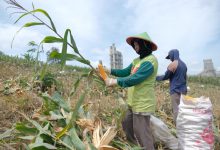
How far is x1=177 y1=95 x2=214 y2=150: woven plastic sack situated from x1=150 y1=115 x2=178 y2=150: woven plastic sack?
31cm

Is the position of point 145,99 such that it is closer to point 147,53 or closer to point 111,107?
point 147,53

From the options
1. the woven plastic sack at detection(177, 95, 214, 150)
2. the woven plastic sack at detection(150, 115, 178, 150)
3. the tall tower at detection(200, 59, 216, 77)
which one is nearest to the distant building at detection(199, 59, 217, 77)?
the tall tower at detection(200, 59, 216, 77)

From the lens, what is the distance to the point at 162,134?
355 cm

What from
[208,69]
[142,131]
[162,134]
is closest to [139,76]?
[142,131]

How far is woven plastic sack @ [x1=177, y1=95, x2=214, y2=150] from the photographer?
3139mm

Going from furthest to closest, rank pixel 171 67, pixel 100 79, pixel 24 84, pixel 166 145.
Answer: pixel 24 84, pixel 171 67, pixel 166 145, pixel 100 79

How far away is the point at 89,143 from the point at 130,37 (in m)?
1.18

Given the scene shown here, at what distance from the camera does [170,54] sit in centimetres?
495

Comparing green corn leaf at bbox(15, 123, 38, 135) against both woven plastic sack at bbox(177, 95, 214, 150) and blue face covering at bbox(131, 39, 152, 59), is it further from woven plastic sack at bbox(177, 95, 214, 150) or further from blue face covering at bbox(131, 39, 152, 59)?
woven plastic sack at bbox(177, 95, 214, 150)

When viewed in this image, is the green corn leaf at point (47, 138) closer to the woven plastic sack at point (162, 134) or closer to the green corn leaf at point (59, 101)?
the green corn leaf at point (59, 101)

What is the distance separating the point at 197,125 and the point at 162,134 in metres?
0.52

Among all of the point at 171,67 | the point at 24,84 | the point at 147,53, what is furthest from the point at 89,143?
the point at 24,84

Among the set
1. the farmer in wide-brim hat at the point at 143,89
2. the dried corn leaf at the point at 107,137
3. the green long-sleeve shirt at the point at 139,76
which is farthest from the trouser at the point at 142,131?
the green long-sleeve shirt at the point at 139,76

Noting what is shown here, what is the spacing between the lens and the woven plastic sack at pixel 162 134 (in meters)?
3.50
